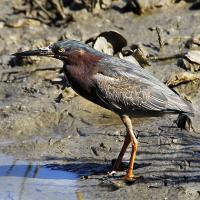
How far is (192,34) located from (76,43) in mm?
3362

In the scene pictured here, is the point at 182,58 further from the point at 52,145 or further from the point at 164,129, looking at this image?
the point at 52,145

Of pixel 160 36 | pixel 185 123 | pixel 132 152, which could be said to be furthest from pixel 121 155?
pixel 160 36

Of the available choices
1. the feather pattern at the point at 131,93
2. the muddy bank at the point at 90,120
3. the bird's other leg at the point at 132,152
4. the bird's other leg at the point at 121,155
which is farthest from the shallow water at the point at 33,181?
the feather pattern at the point at 131,93

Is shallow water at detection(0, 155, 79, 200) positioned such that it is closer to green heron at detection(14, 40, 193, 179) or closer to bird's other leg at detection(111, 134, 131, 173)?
bird's other leg at detection(111, 134, 131, 173)

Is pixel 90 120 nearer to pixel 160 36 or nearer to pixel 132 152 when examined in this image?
pixel 132 152

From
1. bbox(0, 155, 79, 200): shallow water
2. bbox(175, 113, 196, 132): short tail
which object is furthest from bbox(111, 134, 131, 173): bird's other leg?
bbox(175, 113, 196, 132): short tail

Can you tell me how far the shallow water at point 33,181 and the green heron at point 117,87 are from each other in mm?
587

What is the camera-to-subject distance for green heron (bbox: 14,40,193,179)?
7.67m

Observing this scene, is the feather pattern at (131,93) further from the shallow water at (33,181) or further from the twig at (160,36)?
the twig at (160,36)

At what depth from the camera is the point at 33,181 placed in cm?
769

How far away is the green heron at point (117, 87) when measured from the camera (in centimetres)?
767

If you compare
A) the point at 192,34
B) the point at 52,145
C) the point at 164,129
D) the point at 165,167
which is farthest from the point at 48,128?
the point at 192,34

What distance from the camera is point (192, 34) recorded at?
1081cm

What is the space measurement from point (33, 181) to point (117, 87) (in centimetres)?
130
